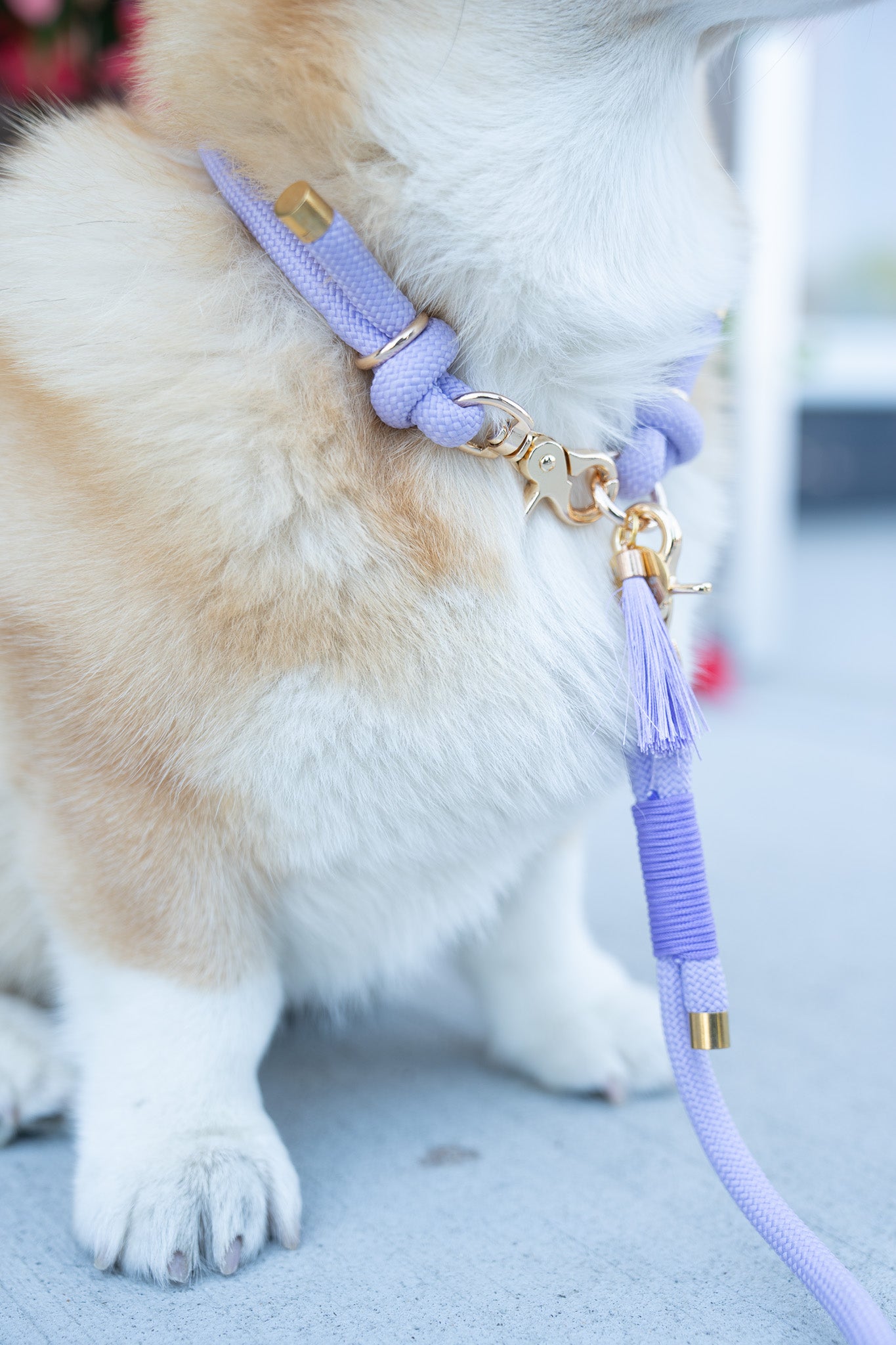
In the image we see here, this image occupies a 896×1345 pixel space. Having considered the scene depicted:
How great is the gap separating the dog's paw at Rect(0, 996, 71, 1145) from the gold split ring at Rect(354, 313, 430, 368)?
601 millimetres

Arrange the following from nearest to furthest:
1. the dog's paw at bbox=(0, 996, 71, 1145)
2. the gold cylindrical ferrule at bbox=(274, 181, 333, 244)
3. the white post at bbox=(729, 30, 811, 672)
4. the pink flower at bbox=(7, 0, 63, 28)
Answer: the gold cylindrical ferrule at bbox=(274, 181, 333, 244)
the dog's paw at bbox=(0, 996, 71, 1145)
the pink flower at bbox=(7, 0, 63, 28)
the white post at bbox=(729, 30, 811, 672)

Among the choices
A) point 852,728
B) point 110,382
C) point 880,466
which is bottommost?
point 110,382

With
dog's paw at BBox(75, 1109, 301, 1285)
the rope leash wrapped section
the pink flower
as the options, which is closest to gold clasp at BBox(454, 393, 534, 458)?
the rope leash wrapped section

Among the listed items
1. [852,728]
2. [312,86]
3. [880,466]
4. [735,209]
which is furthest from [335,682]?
[880,466]

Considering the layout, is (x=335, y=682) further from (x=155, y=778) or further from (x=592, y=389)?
(x=592, y=389)

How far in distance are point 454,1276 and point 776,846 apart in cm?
95

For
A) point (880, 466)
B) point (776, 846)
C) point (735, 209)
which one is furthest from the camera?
point (880, 466)

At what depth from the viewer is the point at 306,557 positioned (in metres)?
0.73

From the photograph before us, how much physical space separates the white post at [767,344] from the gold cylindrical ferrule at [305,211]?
65.2 inches

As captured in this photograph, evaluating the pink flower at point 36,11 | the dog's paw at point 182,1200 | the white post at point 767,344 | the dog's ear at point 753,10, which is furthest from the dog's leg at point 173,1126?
the white post at point 767,344

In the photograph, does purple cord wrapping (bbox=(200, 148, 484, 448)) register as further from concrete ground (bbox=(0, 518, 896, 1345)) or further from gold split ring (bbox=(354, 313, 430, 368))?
concrete ground (bbox=(0, 518, 896, 1345))

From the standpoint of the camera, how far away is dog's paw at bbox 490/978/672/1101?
0.97 metres

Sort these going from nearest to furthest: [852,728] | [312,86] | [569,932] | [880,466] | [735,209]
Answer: [312,86] → [735,209] → [569,932] → [852,728] → [880,466]

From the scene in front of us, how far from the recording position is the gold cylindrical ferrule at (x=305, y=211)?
682 millimetres
